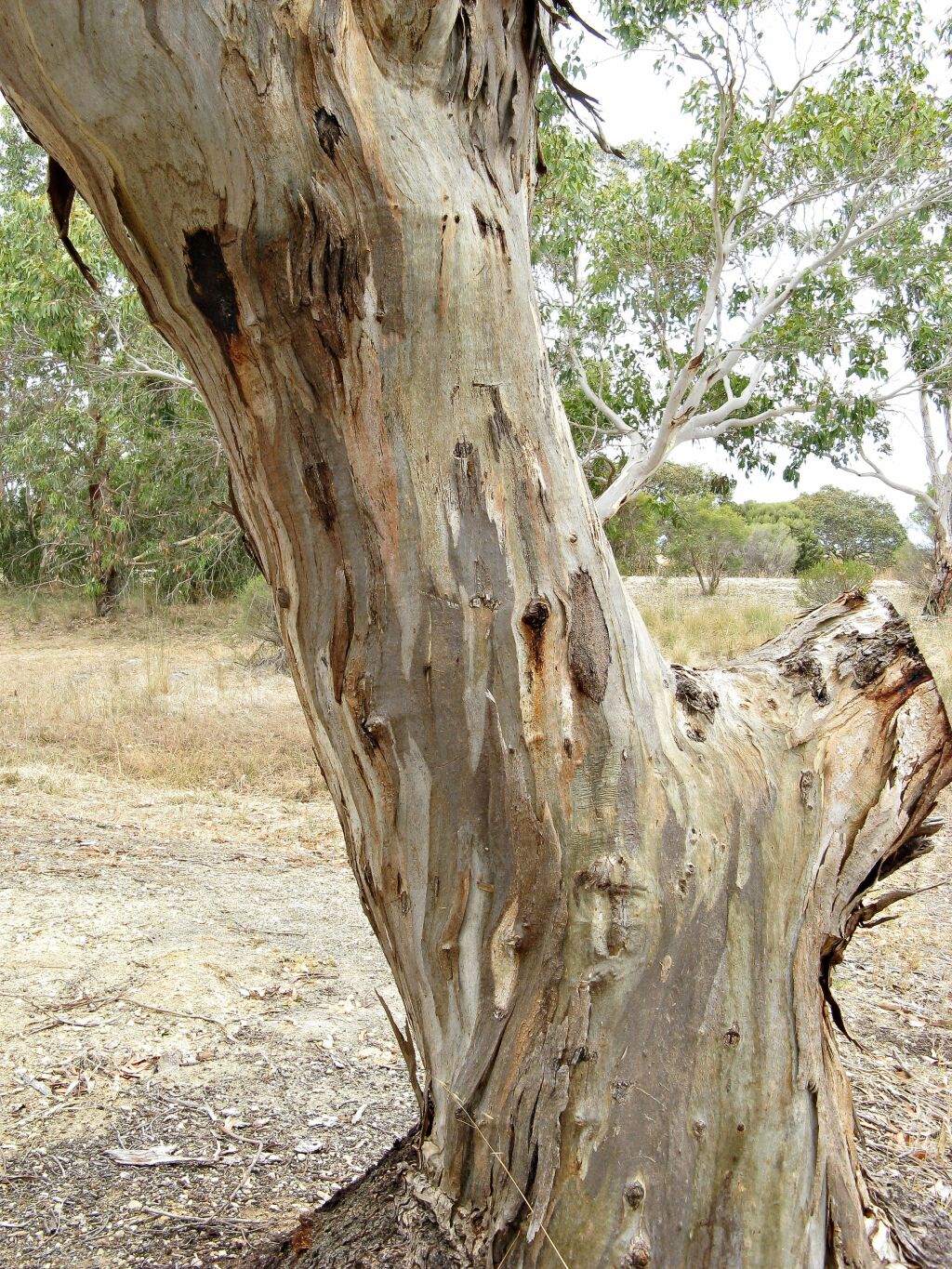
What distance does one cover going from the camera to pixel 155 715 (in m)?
7.33

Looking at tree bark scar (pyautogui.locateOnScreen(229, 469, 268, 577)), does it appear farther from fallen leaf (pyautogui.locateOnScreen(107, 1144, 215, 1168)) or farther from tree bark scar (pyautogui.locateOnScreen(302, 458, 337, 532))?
fallen leaf (pyautogui.locateOnScreen(107, 1144, 215, 1168))

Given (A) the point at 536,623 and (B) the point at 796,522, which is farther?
(B) the point at 796,522

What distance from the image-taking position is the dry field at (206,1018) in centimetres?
204

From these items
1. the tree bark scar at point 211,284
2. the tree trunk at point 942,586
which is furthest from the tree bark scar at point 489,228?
the tree trunk at point 942,586

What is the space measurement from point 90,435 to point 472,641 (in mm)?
12644

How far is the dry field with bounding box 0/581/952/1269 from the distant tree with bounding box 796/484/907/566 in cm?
2346

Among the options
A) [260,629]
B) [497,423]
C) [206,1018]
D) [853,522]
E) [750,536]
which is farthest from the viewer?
[853,522]

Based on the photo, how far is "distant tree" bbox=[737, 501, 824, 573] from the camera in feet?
77.5

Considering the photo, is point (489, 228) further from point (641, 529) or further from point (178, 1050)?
point (641, 529)

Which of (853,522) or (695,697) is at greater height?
(853,522)

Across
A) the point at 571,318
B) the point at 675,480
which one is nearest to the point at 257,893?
the point at 571,318

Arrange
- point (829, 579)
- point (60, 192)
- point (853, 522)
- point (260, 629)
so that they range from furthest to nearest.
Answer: point (853, 522), point (829, 579), point (260, 629), point (60, 192)

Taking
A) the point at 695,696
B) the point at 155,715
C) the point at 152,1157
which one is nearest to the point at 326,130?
the point at 695,696

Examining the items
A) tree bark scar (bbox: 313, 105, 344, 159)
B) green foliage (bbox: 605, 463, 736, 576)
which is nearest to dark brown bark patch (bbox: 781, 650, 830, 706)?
tree bark scar (bbox: 313, 105, 344, 159)
